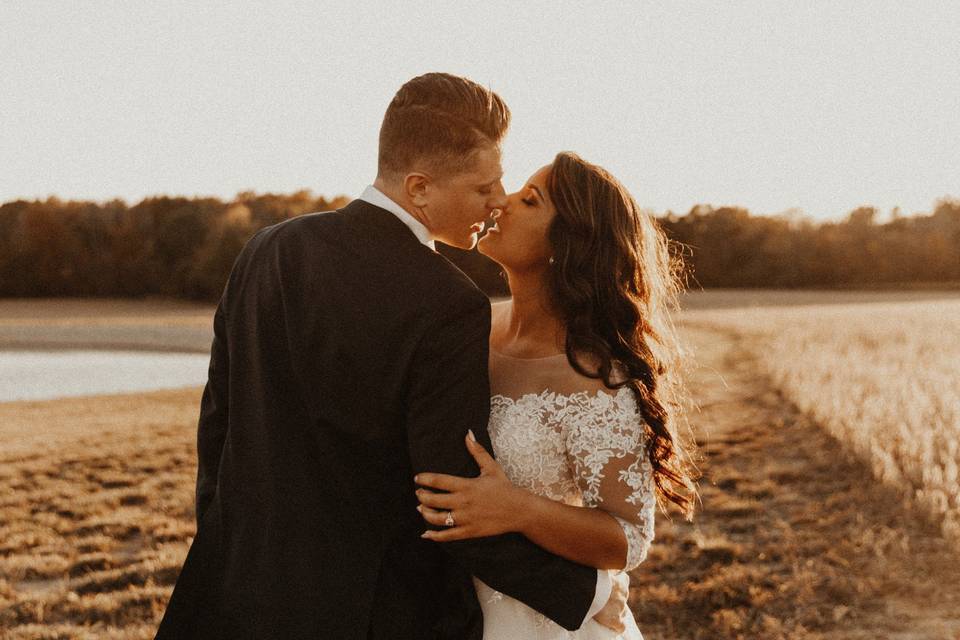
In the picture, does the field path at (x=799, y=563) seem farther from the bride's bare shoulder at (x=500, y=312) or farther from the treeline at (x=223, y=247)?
the treeline at (x=223, y=247)

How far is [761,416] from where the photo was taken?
13031 millimetres

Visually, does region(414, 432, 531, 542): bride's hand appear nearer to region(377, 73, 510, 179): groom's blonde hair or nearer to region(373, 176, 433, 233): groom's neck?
region(373, 176, 433, 233): groom's neck

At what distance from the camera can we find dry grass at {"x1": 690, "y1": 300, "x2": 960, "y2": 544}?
763 centimetres

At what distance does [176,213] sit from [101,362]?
44037mm

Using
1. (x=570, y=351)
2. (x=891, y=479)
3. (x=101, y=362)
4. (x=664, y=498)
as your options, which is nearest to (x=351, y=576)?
(x=570, y=351)

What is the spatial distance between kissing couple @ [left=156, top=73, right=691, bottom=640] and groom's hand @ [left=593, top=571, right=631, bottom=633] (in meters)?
0.04

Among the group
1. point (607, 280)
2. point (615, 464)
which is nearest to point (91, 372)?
point (607, 280)

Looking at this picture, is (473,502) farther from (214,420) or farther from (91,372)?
(91,372)

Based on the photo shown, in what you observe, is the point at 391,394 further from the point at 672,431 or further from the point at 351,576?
the point at 672,431

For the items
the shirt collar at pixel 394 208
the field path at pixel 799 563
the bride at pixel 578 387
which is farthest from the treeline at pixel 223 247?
the shirt collar at pixel 394 208

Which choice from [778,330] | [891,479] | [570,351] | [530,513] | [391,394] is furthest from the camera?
[778,330]

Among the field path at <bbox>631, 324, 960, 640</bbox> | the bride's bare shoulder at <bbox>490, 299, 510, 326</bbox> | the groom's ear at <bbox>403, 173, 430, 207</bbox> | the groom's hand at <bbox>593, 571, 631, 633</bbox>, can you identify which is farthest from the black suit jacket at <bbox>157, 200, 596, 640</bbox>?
the field path at <bbox>631, 324, 960, 640</bbox>

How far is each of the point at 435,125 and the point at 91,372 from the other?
26547 millimetres

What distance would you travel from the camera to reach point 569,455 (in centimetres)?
277
